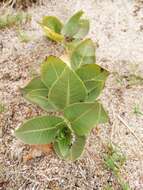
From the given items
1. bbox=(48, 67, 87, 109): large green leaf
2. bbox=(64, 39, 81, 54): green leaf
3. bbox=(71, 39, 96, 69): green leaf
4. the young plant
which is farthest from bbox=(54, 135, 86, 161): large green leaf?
bbox=(64, 39, 81, 54): green leaf

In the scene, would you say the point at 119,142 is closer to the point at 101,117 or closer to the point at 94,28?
the point at 101,117

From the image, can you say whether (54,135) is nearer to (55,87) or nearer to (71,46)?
(55,87)

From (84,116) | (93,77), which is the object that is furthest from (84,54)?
(84,116)

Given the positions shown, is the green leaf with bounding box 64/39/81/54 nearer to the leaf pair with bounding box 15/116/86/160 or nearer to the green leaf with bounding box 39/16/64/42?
the green leaf with bounding box 39/16/64/42

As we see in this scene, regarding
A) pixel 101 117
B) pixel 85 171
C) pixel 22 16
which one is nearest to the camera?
pixel 101 117

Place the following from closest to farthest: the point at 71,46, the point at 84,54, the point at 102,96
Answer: the point at 84,54, the point at 102,96, the point at 71,46

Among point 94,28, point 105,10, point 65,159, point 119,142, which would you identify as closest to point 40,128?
point 65,159
